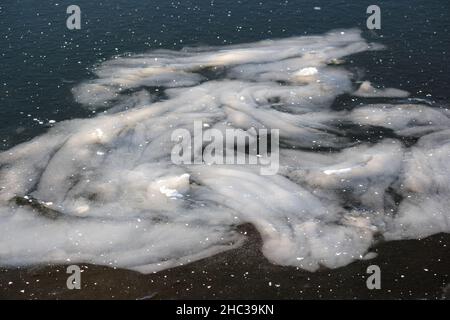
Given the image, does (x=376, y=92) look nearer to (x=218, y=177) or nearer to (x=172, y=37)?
(x=218, y=177)

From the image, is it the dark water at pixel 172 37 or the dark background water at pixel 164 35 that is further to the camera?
the dark background water at pixel 164 35

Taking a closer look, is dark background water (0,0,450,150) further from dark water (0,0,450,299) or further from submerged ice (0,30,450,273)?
submerged ice (0,30,450,273)

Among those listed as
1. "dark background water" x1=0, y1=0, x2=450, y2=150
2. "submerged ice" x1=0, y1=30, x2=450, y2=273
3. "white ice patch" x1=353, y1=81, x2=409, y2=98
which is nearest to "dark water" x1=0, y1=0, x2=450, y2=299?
"dark background water" x1=0, y1=0, x2=450, y2=150

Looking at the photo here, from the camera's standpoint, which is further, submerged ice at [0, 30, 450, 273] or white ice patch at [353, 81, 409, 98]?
white ice patch at [353, 81, 409, 98]

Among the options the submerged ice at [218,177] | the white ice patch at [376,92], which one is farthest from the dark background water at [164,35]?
the submerged ice at [218,177]

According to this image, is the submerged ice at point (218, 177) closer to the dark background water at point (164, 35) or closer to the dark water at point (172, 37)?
the dark water at point (172, 37)
